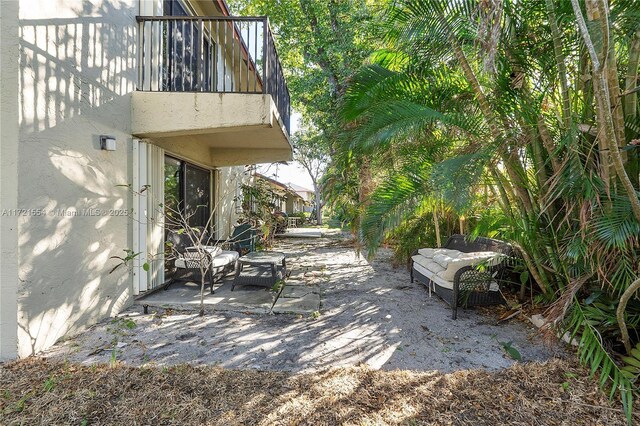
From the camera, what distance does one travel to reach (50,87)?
3.16 m

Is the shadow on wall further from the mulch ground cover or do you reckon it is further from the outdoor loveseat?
the outdoor loveseat

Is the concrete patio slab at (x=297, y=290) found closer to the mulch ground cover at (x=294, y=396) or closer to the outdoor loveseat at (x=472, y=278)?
the outdoor loveseat at (x=472, y=278)

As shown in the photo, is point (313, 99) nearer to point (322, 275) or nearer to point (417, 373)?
point (322, 275)

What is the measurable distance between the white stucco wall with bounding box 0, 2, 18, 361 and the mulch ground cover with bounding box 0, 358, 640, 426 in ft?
1.36

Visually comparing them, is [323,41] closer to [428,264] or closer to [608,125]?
[428,264]

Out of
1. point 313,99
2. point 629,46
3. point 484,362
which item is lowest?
point 484,362

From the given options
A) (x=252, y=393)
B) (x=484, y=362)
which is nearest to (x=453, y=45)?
(x=484, y=362)

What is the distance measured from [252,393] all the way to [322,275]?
4.36m

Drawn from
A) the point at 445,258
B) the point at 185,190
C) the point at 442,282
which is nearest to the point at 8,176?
the point at 185,190

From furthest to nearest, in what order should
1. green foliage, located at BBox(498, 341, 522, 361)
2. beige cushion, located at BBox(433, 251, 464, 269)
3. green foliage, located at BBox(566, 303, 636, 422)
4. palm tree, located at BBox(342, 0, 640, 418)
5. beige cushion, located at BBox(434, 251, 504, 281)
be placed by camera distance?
beige cushion, located at BBox(433, 251, 464, 269)
beige cushion, located at BBox(434, 251, 504, 281)
green foliage, located at BBox(498, 341, 522, 361)
palm tree, located at BBox(342, 0, 640, 418)
green foliage, located at BBox(566, 303, 636, 422)

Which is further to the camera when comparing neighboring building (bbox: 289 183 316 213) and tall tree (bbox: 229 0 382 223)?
neighboring building (bbox: 289 183 316 213)

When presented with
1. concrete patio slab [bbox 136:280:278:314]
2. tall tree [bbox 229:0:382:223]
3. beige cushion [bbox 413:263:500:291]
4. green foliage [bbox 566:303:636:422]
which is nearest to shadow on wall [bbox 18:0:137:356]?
concrete patio slab [bbox 136:280:278:314]

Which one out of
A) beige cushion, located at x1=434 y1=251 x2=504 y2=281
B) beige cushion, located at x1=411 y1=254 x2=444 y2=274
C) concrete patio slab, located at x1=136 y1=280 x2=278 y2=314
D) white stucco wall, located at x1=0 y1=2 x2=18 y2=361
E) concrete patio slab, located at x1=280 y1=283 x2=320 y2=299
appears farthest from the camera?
concrete patio slab, located at x1=280 y1=283 x2=320 y2=299

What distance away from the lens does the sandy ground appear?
2986 mm
